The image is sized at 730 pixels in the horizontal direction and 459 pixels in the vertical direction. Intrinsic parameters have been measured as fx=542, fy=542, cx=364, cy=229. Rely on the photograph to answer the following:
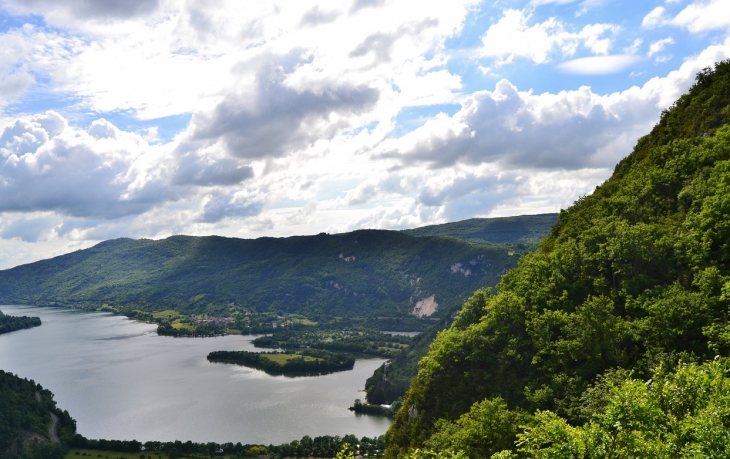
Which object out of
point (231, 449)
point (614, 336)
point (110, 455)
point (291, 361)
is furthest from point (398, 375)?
point (614, 336)

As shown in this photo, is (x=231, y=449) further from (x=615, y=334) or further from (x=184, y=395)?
(x=615, y=334)

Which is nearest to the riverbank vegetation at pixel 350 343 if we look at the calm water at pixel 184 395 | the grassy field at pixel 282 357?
the calm water at pixel 184 395

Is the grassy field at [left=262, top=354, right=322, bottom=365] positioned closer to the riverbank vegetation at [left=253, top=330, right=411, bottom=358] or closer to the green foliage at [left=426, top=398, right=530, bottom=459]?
the riverbank vegetation at [left=253, top=330, right=411, bottom=358]

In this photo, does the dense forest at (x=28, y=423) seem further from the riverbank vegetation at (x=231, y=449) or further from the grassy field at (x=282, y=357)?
the grassy field at (x=282, y=357)

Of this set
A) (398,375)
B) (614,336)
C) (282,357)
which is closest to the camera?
(614,336)

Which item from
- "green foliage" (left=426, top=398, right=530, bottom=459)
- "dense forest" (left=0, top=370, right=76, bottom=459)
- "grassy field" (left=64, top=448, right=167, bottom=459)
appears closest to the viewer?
A: "green foliage" (left=426, top=398, right=530, bottom=459)

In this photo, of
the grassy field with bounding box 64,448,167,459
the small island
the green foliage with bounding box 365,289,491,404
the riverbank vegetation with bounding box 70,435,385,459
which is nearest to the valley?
the riverbank vegetation with bounding box 70,435,385,459
